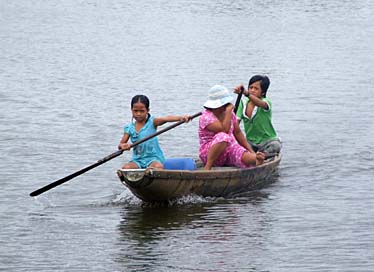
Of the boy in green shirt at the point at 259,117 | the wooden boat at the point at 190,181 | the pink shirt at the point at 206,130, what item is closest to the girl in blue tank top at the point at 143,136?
the wooden boat at the point at 190,181

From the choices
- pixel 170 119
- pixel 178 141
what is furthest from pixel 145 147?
pixel 178 141

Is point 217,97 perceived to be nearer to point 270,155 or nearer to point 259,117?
point 259,117

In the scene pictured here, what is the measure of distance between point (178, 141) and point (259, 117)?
118 inches

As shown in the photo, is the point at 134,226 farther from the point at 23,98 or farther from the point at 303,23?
the point at 303,23

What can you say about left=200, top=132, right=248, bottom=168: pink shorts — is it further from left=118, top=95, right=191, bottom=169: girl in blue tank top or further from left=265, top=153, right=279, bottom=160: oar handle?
left=265, top=153, right=279, bottom=160: oar handle

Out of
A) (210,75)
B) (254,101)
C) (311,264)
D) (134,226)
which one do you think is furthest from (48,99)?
(311,264)

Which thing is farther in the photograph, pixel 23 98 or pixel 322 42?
pixel 322 42

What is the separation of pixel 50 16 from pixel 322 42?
10606 mm

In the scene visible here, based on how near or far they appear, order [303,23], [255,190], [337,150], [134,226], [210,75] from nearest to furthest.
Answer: [134,226] < [255,190] < [337,150] < [210,75] < [303,23]

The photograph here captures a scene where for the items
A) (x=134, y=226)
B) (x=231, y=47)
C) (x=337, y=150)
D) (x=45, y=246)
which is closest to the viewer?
(x=45, y=246)

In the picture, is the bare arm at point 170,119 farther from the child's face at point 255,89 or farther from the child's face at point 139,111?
the child's face at point 255,89

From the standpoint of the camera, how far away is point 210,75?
23297mm

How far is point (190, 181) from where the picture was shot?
11.6 meters

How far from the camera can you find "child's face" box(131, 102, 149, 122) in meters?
11.6
